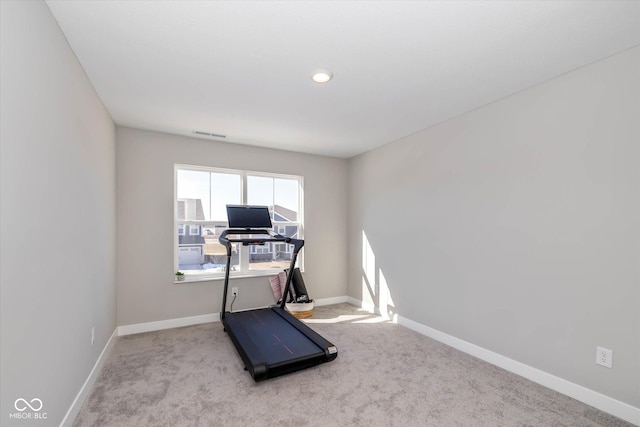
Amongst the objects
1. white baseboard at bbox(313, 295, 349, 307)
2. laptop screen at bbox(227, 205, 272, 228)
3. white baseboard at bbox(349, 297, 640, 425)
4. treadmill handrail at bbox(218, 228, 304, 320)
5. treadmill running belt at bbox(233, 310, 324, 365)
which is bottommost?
white baseboard at bbox(313, 295, 349, 307)

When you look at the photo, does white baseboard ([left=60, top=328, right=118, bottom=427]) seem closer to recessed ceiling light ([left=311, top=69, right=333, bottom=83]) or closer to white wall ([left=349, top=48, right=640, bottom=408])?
recessed ceiling light ([left=311, top=69, right=333, bottom=83])

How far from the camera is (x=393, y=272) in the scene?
13.5ft

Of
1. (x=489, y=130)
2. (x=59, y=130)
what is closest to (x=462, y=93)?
(x=489, y=130)

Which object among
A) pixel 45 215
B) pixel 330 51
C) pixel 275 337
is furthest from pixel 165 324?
pixel 330 51

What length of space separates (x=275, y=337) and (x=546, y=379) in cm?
241

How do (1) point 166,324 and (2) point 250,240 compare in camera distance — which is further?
(1) point 166,324

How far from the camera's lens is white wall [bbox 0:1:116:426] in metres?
1.28

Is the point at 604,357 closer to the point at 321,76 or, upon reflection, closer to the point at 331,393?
the point at 331,393

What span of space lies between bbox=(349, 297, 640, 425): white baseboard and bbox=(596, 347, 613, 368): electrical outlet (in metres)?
0.23

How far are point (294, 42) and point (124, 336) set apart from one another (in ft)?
12.1

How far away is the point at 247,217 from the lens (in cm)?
380

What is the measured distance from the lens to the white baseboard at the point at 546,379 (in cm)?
204

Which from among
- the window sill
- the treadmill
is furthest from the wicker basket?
the window sill

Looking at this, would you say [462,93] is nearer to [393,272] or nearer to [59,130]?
[393,272]
